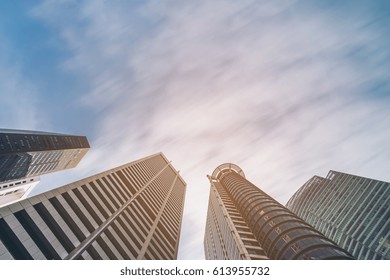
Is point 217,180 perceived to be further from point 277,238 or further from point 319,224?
point 277,238

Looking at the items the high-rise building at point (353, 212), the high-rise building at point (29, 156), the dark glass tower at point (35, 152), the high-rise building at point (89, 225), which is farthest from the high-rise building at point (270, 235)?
the high-rise building at point (29, 156)

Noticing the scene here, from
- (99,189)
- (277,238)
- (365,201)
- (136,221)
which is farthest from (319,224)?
(99,189)

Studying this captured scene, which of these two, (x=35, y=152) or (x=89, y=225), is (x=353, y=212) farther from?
(x=35, y=152)

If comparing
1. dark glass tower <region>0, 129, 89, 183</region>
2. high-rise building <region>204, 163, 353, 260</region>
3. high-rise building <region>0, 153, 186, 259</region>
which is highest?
dark glass tower <region>0, 129, 89, 183</region>

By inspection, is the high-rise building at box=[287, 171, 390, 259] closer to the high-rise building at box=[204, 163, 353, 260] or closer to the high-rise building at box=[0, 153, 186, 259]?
the high-rise building at box=[204, 163, 353, 260]

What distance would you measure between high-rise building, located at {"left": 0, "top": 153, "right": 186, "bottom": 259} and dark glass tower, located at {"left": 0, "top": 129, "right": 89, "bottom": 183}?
218ft

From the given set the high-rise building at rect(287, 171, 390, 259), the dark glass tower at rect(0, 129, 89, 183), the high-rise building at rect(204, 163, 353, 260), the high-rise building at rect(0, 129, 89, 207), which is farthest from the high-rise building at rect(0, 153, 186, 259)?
the high-rise building at rect(287, 171, 390, 259)

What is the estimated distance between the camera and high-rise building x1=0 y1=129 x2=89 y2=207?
289 feet

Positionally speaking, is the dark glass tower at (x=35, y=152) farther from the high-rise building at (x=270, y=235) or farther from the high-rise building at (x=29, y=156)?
the high-rise building at (x=270, y=235)

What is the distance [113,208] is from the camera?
114ft

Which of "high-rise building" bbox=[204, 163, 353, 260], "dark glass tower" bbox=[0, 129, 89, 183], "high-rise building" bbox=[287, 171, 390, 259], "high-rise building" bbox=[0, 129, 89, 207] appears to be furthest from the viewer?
"high-rise building" bbox=[0, 129, 89, 207]

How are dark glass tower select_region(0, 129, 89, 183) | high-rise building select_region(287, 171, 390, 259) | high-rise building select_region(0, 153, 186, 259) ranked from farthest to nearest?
dark glass tower select_region(0, 129, 89, 183) < high-rise building select_region(287, 171, 390, 259) < high-rise building select_region(0, 153, 186, 259)

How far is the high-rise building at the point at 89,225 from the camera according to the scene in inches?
743

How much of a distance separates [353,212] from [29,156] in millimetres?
134204
